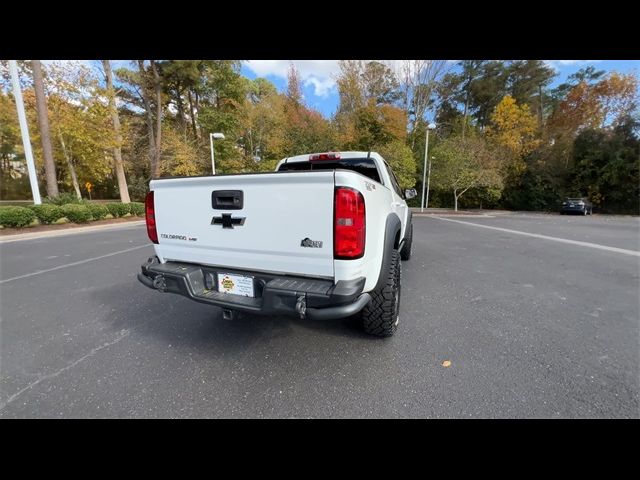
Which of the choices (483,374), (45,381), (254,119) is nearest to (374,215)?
(483,374)

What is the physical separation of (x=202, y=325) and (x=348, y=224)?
228 cm

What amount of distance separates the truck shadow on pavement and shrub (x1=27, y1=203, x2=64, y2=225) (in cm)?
1107

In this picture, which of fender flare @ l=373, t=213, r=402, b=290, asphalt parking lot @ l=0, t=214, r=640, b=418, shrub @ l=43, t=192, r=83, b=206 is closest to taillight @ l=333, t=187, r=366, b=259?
fender flare @ l=373, t=213, r=402, b=290

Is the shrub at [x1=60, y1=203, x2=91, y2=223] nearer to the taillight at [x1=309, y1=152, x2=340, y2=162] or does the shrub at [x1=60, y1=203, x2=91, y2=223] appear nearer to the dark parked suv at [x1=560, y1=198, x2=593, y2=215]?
the taillight at [x1=309, y1=152, x2=340, y2=162]

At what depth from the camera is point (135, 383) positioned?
6.89 ft

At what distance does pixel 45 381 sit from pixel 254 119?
2072 cm

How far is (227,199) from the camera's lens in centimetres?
212

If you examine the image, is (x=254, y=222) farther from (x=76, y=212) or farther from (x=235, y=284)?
(x=76, y=212)

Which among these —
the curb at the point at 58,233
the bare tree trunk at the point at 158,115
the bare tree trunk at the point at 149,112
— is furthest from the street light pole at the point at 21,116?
the bare tree trunk at the point at 149,112

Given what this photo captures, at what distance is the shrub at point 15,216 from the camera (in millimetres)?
9727

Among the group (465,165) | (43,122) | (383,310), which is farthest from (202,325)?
(465,165)

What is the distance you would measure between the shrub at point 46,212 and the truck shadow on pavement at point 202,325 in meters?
11.1

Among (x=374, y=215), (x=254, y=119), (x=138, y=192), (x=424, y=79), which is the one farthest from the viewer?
(x=138, y=192)
